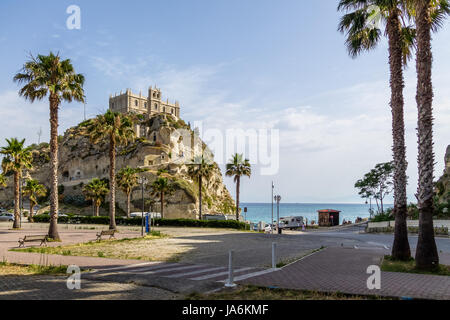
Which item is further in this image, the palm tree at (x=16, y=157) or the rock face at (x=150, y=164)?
the rock face at (x=150, y=164)

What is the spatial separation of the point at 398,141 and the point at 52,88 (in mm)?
21268

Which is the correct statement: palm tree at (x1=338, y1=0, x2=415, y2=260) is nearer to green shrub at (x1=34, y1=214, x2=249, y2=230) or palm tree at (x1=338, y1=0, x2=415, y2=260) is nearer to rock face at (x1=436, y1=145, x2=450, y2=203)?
green shrub at (x1=34, y1=214, x2=249, y2=230)

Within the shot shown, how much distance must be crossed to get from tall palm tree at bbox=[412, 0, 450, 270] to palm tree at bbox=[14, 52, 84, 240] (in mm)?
21543

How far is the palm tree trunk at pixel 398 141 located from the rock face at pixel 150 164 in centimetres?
6050

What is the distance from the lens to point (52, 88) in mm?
22625

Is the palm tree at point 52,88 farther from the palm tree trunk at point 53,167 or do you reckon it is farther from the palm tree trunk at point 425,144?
the palm tree trunk at point 425,144

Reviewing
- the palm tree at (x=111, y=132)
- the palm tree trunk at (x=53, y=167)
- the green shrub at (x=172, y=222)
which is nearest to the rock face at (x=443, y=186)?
the green shrub at (x=172, y=222)

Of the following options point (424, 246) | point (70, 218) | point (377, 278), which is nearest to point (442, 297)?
point (377, 278)

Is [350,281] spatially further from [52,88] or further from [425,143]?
[52,88]

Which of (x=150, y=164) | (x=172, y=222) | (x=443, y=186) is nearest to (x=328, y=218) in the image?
(x=443, y=186)

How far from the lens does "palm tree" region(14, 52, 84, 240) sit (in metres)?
22.9

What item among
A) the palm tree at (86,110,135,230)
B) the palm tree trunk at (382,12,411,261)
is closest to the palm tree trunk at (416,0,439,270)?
the palm tree trunk at (382,12,411,261)

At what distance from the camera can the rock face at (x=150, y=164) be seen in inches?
2969

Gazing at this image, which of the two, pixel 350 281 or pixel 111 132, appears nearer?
pixel 350 281
